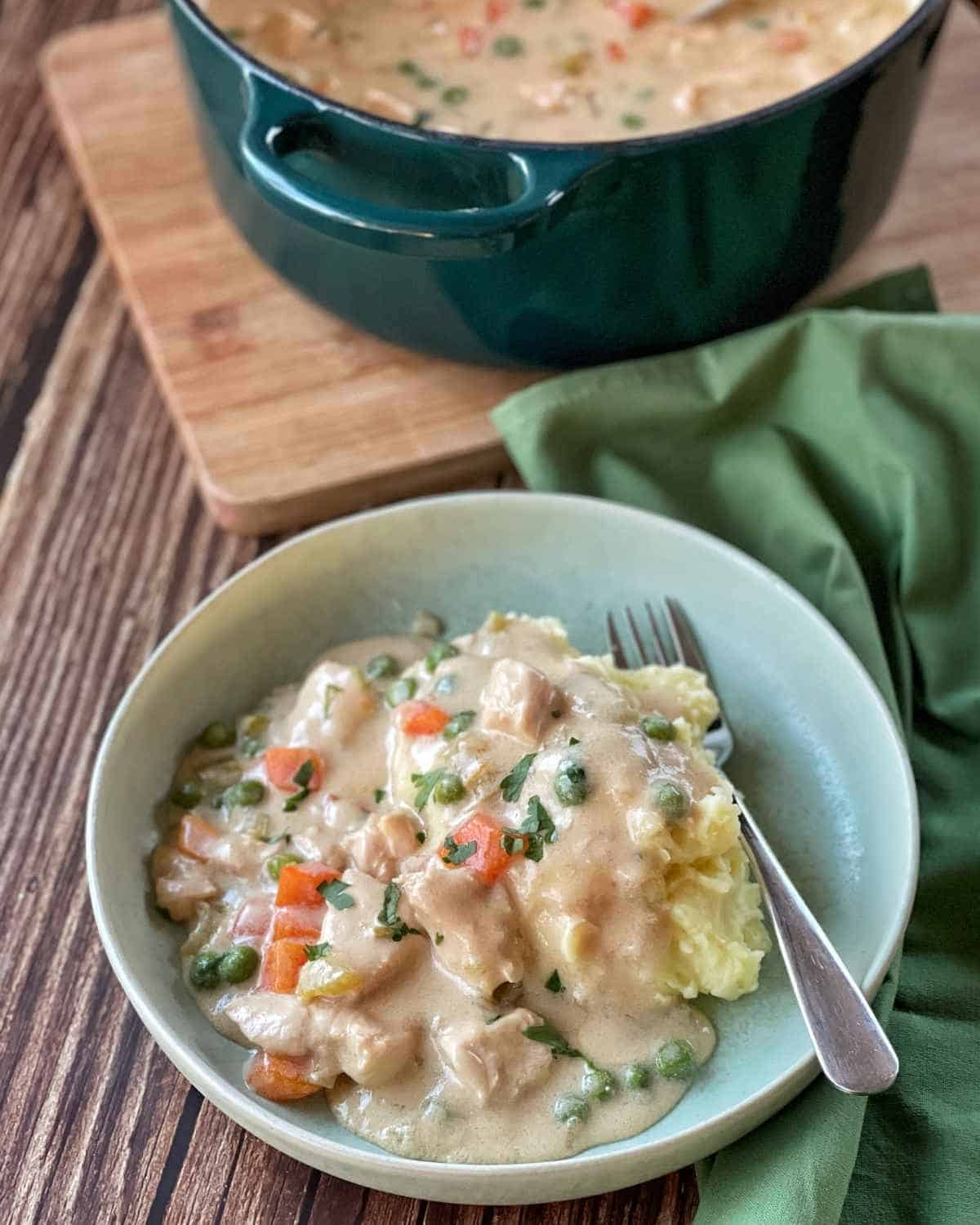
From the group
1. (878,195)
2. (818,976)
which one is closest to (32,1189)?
(818,976)

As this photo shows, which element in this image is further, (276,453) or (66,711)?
(276,453)

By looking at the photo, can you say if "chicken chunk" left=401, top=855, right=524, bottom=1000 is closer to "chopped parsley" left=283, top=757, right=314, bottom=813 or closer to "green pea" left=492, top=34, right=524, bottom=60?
"chopped parsley" left=283, top=757, right=314, bottom=813

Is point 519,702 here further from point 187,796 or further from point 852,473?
point 852,473

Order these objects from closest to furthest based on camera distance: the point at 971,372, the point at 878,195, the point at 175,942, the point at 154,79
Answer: the point at 175,942
the point at 971,372
the point at 878,195
the point at 154,79

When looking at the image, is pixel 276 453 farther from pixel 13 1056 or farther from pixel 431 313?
pixel 13 1056

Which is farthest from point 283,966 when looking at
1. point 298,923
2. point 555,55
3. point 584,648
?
point 555,55

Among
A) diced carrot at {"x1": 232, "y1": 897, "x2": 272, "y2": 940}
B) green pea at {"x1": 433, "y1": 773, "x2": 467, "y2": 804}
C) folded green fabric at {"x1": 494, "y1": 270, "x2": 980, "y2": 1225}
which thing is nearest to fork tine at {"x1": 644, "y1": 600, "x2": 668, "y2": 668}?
folded green fabric at {"x1": 494, "y1": 270, "x2": 980, "y2": 1225}

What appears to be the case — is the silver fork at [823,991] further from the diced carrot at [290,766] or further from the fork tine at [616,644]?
the diced carrot at [290,766]
